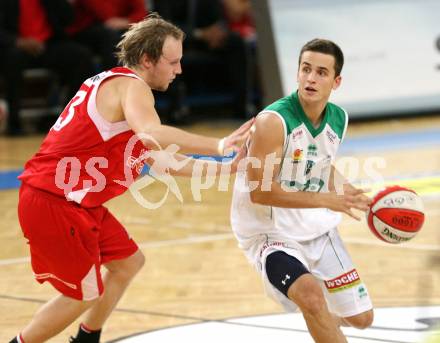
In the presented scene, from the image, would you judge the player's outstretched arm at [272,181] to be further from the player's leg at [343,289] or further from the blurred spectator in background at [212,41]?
the blurred spectator in background at [212,41]

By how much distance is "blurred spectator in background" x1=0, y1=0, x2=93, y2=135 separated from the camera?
12.0 meters

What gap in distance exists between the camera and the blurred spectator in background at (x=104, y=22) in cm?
1230

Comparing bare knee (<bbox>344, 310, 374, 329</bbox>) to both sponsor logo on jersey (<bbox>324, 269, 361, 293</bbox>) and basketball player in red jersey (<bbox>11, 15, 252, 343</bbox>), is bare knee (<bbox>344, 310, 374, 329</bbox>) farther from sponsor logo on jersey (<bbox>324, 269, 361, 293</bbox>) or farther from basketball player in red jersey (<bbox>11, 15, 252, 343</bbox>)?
basketball player in red jersey (<bbox>11, 15, 252, 343</bbox>)

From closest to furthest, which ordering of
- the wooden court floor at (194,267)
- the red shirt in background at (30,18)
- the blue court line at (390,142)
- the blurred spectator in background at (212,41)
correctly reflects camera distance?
the wooden court floor at (194,267), the blue court line at (390,142), the red shirt in background at (30,18), the blurred spectator in background at (212,41)

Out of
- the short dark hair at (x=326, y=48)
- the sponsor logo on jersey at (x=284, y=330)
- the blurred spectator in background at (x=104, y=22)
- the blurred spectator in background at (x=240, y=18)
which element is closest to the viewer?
the short dark hair at (x=326, y=48)

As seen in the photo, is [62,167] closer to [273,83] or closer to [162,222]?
[162,222]

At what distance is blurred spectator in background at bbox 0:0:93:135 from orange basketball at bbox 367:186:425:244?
7727 millimetres

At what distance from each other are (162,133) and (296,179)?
0.87 m

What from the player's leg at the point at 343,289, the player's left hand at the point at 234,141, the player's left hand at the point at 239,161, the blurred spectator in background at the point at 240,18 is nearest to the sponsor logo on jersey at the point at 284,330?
the player's leg at the point at 343,289

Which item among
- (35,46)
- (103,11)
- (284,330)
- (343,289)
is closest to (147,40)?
(343,289)

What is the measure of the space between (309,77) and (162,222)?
378 cm

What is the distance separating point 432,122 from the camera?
1297cm

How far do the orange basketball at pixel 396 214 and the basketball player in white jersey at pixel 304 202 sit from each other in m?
0.19

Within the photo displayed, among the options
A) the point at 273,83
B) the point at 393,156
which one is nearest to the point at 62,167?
the point at 393,156
